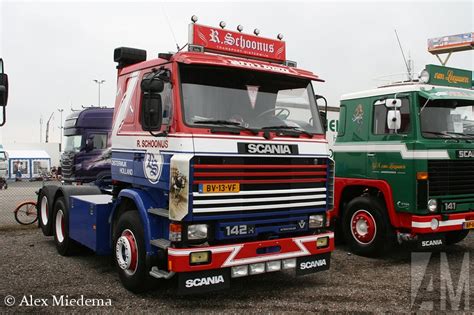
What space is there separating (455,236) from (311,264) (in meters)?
4.19

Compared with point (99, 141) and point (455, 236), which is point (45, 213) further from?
point (455, 236)

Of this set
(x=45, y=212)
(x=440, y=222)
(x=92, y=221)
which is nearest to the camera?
(x=92, y=221)

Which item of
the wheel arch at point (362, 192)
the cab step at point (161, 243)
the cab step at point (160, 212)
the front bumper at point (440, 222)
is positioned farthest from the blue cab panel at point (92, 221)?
the front bumper at point (440, 222)

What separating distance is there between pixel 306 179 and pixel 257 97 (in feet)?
3.77

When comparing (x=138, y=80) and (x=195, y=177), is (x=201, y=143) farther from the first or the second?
(x=138, y=80)

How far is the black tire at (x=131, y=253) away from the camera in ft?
17.0

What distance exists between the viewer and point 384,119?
7621 millimetres

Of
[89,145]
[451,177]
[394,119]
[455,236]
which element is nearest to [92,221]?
[394,119]

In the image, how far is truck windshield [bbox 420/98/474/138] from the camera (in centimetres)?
715

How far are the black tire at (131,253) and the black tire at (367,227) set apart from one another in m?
3.98

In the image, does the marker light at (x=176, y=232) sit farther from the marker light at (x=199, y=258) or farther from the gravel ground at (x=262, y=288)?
the gravel ground at (x=262, y=288)

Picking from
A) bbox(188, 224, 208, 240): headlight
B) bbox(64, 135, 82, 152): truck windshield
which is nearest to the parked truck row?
bbox(188, 224, 208, 240): headlight

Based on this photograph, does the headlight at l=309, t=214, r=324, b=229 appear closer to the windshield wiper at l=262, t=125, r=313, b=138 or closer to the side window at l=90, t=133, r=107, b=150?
the windshield wiper at l=262, t=125, r=313, b=138

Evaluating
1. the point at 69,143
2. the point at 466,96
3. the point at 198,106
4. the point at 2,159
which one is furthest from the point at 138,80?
the point at 2,159
